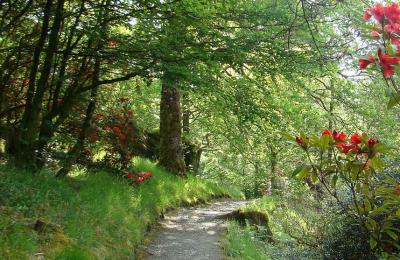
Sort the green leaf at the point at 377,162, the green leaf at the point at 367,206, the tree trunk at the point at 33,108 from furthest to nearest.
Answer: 1. the tree trunk at the point at 33,108
2. the green leaf at the point at 367,206
3. the green leaf at the point at 377,162

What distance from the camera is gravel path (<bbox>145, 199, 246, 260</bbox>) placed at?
6.67 m

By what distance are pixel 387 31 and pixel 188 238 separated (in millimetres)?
5909

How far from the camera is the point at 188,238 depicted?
777cm

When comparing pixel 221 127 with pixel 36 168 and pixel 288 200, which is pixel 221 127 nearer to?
pixel 288 200

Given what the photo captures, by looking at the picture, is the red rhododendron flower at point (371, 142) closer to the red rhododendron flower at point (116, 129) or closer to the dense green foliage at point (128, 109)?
the dense green foliage at point (128, 109)

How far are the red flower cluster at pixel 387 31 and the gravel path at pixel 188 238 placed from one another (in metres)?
4.71

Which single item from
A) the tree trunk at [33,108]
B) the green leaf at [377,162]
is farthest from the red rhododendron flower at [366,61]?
the tree trunk at [33,108]

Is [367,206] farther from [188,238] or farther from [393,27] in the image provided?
[188,238]

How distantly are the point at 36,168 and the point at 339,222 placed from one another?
4608mm

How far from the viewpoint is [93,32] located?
17.4 feet

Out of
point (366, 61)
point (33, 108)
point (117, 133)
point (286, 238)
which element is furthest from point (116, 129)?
point (366, 61)

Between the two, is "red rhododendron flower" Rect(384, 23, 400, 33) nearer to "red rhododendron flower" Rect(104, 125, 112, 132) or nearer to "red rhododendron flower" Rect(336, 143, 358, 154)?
"red rhododendron flower" Rect(336, 143, 358, 154)

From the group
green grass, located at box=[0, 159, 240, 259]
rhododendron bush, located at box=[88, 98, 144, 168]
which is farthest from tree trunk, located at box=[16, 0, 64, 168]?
rhododendron bush, located at box=[88, 98, 144, 168]

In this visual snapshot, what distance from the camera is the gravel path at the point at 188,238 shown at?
6.67 metres
